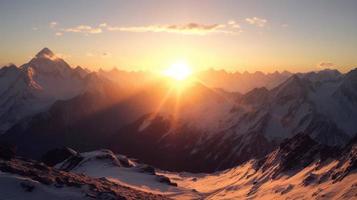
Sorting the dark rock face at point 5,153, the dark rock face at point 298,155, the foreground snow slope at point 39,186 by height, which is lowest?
the foreground snow slope at point 39,186

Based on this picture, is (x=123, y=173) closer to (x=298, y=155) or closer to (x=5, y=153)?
(x=298, y=155)

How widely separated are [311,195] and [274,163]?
199 feet

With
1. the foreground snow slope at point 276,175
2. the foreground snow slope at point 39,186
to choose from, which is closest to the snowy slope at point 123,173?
the foreground snow slope at point 276,175

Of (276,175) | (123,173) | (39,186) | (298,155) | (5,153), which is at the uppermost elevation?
(123,173)

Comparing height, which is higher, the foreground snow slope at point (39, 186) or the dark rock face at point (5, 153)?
the dark rock face at point (5, 153)

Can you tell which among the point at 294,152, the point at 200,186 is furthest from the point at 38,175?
the point at 200,186

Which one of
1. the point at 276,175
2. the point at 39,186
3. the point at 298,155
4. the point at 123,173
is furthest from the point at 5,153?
the point at 298,155

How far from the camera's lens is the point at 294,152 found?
156875 millimetres

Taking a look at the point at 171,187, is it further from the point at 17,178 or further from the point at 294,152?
the point at 17,178

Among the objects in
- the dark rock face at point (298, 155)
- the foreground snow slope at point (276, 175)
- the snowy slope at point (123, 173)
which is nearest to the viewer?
the foreground snow slope at point (276, 175)

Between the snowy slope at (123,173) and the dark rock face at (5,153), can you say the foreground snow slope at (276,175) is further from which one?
the dark rock face at (5,153)

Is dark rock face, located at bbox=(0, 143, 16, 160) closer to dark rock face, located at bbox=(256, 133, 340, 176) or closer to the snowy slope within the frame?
the snowy slope

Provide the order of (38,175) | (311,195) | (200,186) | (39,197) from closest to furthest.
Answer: (39,197), (38,175), (311,195), (200,186)

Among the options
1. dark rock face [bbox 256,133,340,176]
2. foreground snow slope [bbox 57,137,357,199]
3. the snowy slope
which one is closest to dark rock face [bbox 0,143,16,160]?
foreground snow slope [bbox 57,137,357,199]
